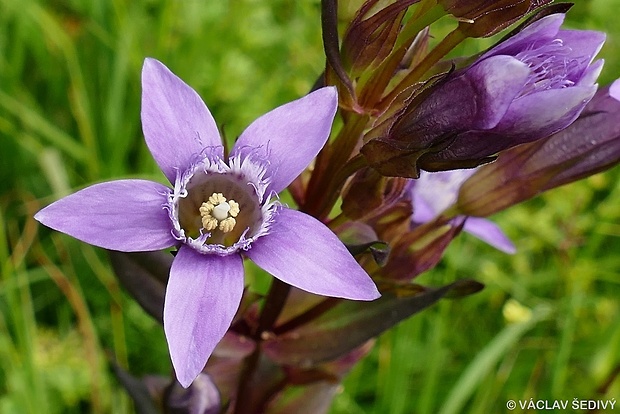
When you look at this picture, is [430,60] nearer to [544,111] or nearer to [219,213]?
[544,111]

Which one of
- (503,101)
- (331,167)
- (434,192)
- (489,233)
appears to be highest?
(503,101)

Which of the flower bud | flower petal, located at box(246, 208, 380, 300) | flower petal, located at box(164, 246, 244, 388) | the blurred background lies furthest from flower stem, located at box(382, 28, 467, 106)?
the blurred background

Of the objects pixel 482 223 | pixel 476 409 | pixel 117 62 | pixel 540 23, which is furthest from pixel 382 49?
pixel 117 62

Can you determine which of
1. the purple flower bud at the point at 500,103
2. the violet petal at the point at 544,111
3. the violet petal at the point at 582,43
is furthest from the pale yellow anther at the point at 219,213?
the violet petal at the point at 582,43

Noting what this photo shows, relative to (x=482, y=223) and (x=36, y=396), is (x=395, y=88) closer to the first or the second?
(x=482, y=223)

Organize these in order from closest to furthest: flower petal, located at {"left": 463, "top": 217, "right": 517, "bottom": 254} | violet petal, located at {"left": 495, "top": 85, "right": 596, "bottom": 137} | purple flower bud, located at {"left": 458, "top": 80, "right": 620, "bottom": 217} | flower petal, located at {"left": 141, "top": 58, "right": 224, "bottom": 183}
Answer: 1. violet petal, located at {"left": 495, "top": 85, "right": 596, "bottom": 137}
2. flower petal, located at {"left": 141, "top": 58, "right": 224, "bottom": 183}
3. purple flower bud, located at {"left": 458, "top": 80, "right": 620, "bottom": 217}
4. flower petal, located at {"left": 463, "top": 217, "right": 517, "bottom": 254}

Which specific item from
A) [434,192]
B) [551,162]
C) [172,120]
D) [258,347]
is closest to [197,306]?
[172,120]

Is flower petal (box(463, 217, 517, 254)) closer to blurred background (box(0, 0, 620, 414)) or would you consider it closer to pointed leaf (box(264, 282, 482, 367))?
pointed leaf (box(264, 282, 482, 367))

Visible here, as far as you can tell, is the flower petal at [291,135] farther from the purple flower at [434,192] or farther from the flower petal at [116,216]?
the purple flower at [434,192]
